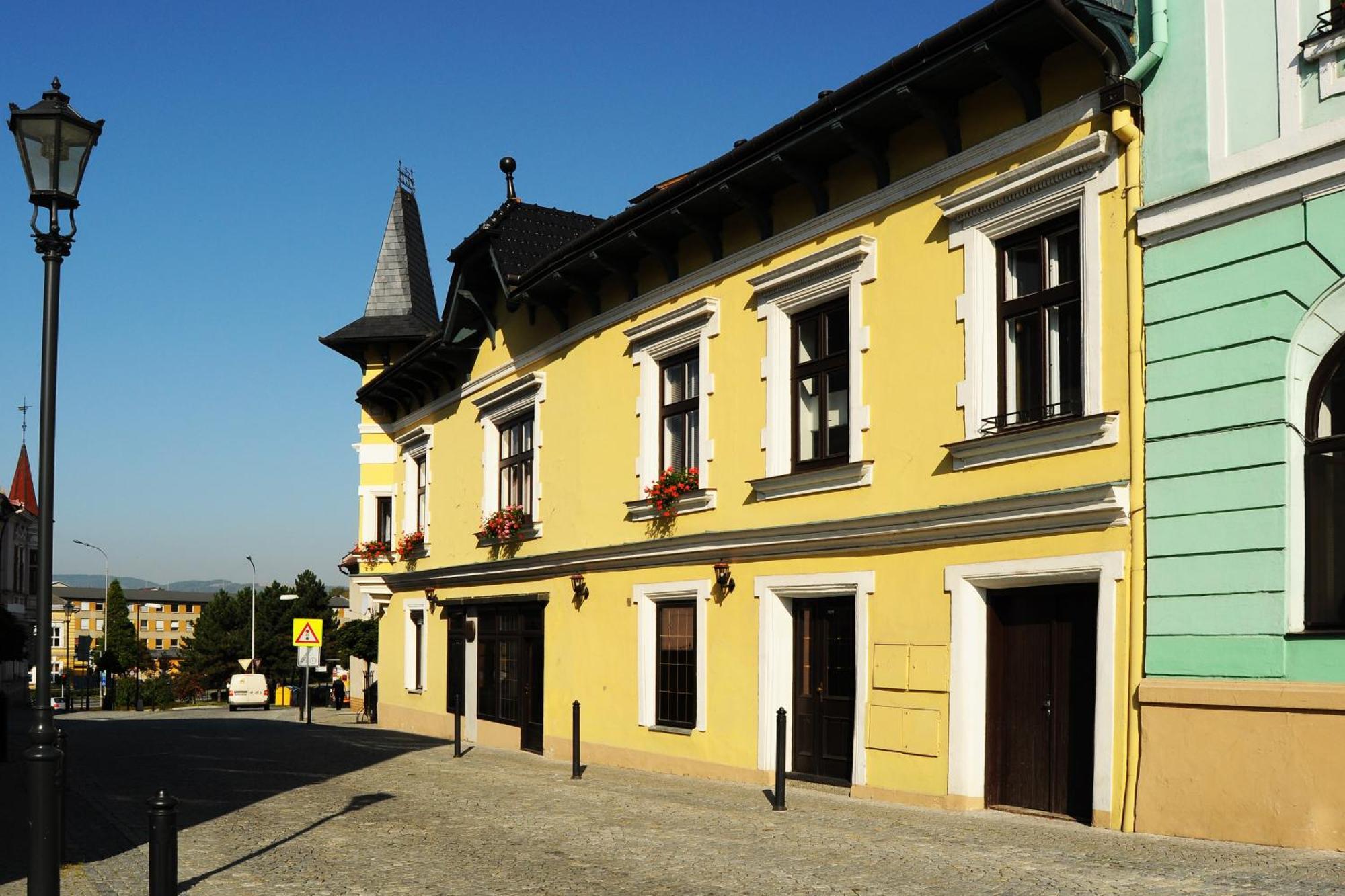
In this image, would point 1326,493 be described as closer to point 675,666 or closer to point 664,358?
point 675,666

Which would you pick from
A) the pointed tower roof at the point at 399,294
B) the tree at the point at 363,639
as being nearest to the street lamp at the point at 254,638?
the tree at the point at 363,639

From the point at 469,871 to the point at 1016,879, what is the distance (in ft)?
12.7

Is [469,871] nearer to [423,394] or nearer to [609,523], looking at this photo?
[609,523]

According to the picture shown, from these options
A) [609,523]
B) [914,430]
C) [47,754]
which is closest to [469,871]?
[47,754]

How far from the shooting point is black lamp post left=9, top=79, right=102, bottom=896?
7988 millimetres

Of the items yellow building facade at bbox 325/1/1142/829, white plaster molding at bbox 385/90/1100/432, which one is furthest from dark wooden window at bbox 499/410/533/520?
white plaster molding at bbox 385/90/1100/432

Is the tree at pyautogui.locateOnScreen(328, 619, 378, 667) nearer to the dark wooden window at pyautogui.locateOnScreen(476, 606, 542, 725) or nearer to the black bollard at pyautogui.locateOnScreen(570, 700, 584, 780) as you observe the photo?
the dark wooden window at pyautogui.locateOnScreen(476, 606, 542, 725)

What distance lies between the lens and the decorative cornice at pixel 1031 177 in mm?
11695

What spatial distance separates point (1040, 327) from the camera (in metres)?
12.5

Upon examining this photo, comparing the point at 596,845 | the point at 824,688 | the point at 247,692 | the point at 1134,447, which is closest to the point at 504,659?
the point at 824,688

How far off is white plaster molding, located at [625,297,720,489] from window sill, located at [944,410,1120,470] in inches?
190

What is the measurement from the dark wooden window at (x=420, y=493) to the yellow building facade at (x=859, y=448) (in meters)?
5.64

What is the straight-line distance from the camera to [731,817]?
12.7 metres

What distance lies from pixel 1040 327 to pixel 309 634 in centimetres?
2177
